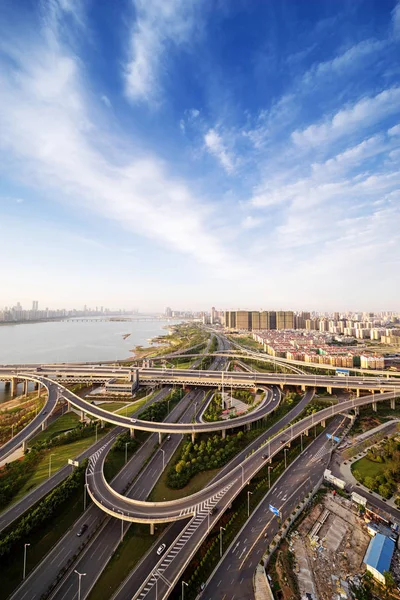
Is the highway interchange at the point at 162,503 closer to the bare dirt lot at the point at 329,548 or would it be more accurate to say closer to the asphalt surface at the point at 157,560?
the asphalt surface at the point at 157,560

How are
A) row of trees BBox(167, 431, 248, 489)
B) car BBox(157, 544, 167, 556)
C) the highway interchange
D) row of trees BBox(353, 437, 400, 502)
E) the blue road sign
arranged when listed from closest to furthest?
the highway interchange → car BBox(157, 544, 167, 556) → the blue road sign → row of trees BBox(353, 437, 400, 502) → row of trees BBox(167, 431, 248, 489)

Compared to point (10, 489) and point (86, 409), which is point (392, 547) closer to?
point (10, 489)

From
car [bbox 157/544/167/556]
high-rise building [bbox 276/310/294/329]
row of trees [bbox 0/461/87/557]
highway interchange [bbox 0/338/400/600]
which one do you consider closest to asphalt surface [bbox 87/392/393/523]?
highway interchange [bbox 0/338/400/600]

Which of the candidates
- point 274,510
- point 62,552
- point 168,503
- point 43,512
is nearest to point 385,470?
point 274,510

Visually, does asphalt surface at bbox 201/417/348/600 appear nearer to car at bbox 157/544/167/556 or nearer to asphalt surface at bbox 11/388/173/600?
car at bbox 157/544/167/556

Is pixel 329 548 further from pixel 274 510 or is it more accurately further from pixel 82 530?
pixel 82 530

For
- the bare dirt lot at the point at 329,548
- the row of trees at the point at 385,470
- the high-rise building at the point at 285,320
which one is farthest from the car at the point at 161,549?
the high-rise building at the point at 285,320
